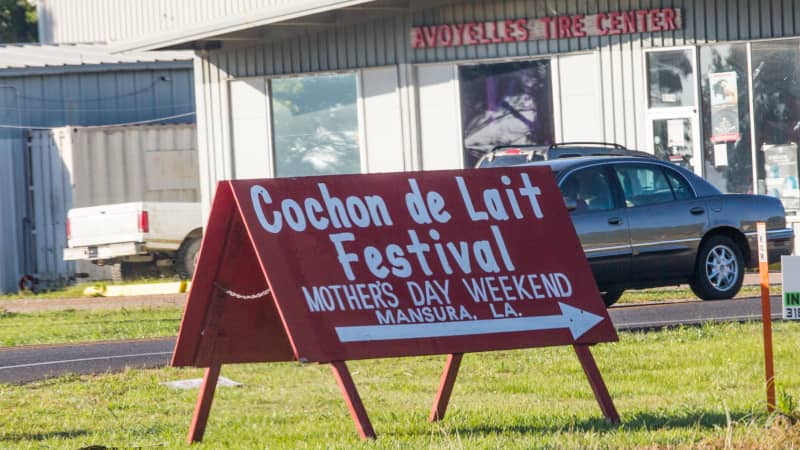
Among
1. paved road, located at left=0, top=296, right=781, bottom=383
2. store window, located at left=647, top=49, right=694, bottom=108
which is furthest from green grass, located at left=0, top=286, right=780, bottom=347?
store window, located at left=647, top=49, right=694, bottom=108

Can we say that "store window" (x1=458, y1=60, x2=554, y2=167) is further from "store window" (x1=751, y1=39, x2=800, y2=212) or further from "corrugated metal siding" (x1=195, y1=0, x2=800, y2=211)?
"store window" (x1=751, y1=39, x2=800, y2=212)

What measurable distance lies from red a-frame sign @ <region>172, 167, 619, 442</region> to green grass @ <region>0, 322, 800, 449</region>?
0.47 metres

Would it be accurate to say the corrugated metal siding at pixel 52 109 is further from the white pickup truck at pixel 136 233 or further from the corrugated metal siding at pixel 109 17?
the corrugated metal siding at pixel 109 17

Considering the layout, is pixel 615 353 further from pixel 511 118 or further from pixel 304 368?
pixel 511 118

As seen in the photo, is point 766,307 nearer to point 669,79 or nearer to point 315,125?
point 669,79

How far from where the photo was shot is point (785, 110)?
75.5ft

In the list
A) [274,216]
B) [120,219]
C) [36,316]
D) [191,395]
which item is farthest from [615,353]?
[120,219]

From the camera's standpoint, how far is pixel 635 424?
821 centimetres

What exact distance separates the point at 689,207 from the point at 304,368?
5.58 meters

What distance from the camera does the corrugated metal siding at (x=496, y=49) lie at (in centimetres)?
2295

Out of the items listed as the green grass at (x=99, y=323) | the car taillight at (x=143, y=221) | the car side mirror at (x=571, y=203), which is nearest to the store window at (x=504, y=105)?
the green grass at (x=99, y=323)

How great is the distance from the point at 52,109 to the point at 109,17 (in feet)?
43.2

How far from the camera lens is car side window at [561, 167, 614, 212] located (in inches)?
625

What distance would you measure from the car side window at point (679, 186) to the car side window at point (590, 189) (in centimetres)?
91
